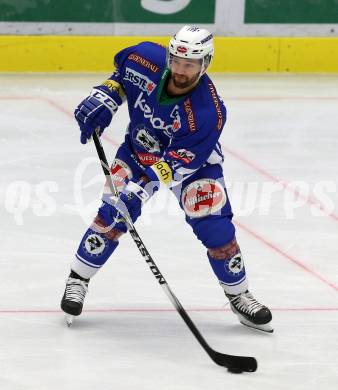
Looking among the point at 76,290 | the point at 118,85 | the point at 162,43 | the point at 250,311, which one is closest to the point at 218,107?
the point at 118,85

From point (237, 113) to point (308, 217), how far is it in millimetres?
2446

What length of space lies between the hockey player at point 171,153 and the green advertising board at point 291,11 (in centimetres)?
544

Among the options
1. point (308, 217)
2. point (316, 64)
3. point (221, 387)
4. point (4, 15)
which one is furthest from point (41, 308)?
point (316, 64)

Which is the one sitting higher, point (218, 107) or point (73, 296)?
point (218, 107)

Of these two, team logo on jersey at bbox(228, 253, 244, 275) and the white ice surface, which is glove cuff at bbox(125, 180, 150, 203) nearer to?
team logo on jersey at bbox(228, 253, 244, 275)

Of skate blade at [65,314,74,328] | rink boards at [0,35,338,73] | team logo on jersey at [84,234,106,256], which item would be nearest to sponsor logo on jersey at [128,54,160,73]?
team logo on jersey at [84,234,106,256]

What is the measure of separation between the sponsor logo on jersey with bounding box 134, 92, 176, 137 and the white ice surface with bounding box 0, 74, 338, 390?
83 centimetres

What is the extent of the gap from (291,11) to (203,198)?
230 inches

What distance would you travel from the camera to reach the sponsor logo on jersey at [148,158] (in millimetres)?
4605

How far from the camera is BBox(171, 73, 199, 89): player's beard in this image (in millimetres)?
4371

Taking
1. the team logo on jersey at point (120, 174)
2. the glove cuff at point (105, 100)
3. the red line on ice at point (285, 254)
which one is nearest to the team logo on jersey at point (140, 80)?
the glove cuff at point (105, 100)

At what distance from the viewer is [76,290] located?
15.4 ft

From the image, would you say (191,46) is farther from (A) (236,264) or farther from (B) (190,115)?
(A) (236,264)

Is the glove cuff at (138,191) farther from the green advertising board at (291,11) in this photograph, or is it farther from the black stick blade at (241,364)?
the green advertising board at (291,11)
